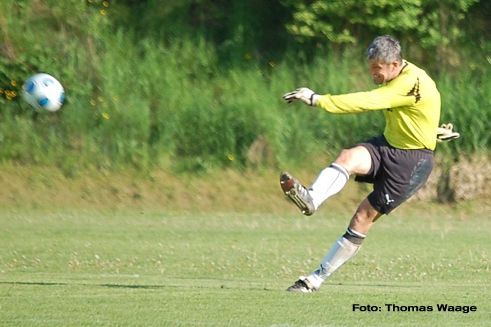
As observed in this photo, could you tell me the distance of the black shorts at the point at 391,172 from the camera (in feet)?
37.3

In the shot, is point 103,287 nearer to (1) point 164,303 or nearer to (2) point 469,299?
(1) point 164,303

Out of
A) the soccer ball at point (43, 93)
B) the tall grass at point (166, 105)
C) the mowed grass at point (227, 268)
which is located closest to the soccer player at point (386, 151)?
the mowed grass at point (227, 268)

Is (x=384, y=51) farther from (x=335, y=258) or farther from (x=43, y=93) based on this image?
(x=43, y=93)

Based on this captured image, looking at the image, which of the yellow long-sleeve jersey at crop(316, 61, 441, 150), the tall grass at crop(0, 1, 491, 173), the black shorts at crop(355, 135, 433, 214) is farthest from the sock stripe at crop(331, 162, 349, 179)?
the tall grass at crop(0, 1, 491, 173)

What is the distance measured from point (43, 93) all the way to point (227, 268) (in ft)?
15.4

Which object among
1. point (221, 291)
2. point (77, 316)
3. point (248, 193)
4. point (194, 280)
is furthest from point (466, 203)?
point (77, 316)

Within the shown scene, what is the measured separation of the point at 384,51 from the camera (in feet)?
36.6

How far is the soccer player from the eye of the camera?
11.1 m

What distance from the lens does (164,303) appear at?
10344 millimetres

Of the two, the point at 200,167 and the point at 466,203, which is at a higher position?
the point at 200,167

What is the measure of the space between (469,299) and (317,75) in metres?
16.4

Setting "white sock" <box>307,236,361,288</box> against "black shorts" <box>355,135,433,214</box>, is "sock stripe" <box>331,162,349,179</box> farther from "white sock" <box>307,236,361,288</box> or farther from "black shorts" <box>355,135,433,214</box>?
"white sock" <box>307,236,361,288</box>

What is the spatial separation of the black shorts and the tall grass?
1432 centimetres

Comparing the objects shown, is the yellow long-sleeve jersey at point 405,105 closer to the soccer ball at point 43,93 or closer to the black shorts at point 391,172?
the black shorts at point 391,172
